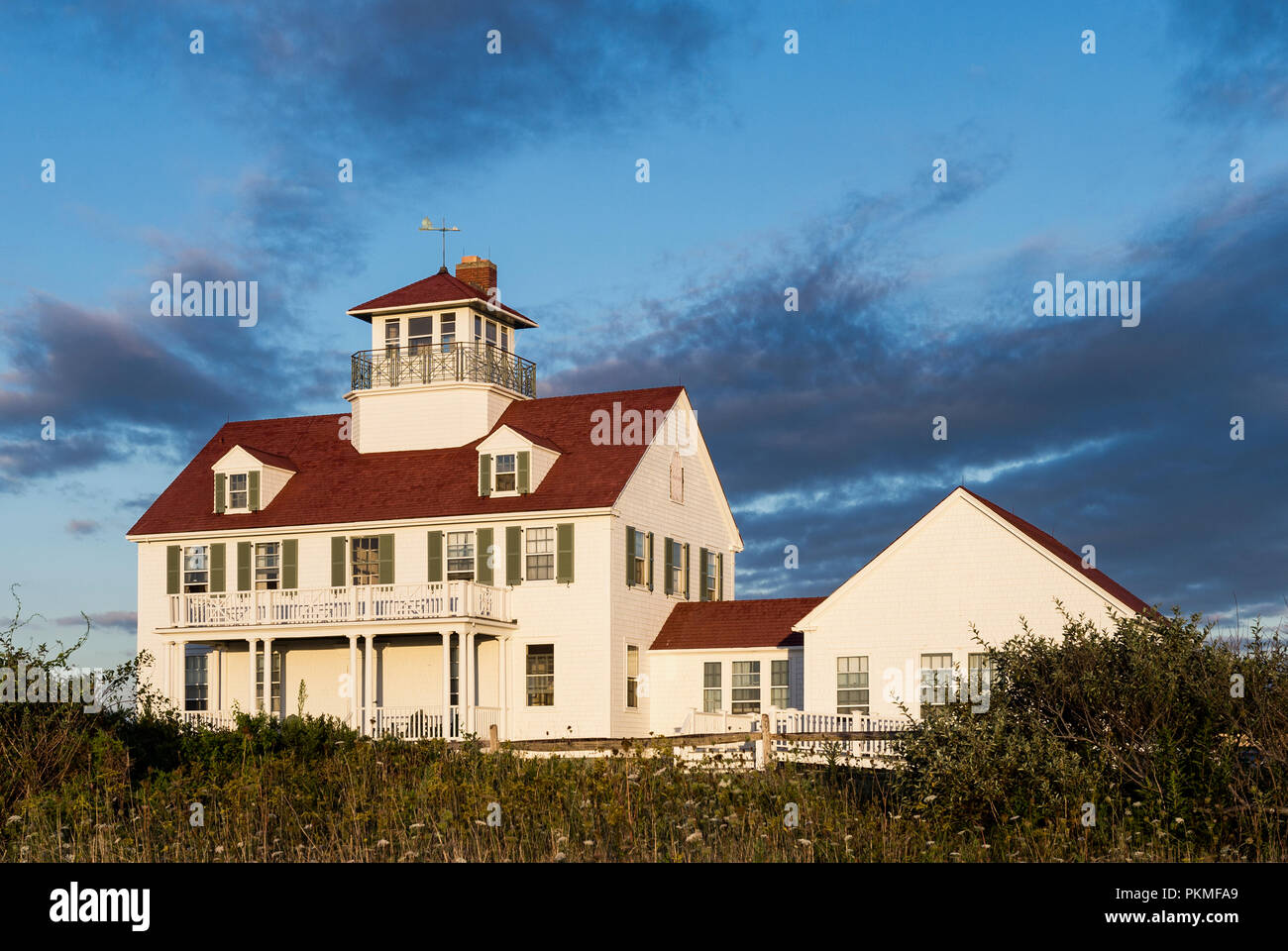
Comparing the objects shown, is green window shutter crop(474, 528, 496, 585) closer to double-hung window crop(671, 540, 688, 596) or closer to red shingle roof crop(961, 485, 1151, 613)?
double-hung window crop(671, 540, 688, 596)

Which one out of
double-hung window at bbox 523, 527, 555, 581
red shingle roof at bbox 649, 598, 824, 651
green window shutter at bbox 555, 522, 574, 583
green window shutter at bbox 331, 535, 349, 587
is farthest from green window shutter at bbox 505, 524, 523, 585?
green window shutter at bbox 331, 535, 349, 587

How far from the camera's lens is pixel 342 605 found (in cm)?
3519

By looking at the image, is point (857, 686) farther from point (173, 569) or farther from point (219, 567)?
point (173, 569)

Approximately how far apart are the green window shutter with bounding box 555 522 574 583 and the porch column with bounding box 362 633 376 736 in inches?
188

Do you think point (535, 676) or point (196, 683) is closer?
point (535, 676)

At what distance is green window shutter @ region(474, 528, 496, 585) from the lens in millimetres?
35281

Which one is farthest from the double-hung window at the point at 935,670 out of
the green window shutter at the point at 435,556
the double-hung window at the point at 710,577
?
the green window shutter at the point at 435,556

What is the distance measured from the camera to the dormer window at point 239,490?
125 ft

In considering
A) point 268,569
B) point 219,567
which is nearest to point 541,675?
point 268,569

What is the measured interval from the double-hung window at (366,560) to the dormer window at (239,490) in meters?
3.65

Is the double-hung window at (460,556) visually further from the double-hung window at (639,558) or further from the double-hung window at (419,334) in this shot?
the double-hung window at (419,334)

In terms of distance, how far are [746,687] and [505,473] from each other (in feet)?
26.2

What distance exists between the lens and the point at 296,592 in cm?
3584

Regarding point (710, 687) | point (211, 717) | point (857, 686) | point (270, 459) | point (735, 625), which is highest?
point (270, 459)
